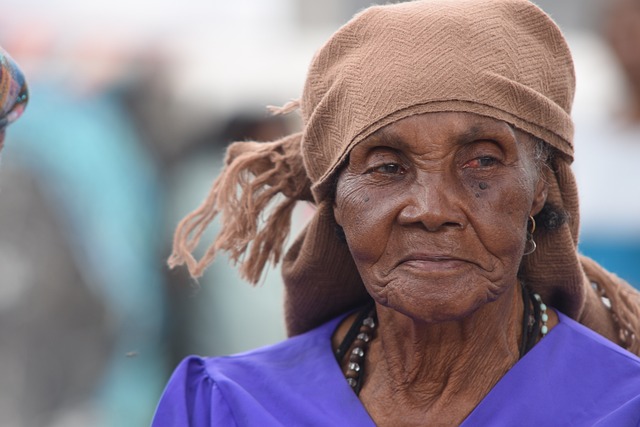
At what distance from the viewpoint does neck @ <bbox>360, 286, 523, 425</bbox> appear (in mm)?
3557

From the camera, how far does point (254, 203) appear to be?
3.94 m

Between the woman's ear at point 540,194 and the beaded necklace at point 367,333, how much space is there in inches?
11.4

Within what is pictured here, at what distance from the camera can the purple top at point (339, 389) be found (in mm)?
3387

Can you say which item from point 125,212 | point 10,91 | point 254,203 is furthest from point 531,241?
point 125,212

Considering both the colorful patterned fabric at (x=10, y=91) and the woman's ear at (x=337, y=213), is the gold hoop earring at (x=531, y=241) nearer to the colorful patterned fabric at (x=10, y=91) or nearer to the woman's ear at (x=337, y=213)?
the woman's ear at (x=337, y=213)

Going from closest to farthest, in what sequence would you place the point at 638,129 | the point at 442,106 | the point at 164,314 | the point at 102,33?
the point at 442,106 → the point at 638,129 → the point at 164,314 → the point at 102,33

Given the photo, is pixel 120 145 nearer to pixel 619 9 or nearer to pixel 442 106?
pixel 619 9

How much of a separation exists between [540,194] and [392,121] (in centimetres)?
48

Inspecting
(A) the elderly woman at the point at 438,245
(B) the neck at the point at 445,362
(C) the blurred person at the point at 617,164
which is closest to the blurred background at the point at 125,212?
(C) the blurred person at the point at 617,164

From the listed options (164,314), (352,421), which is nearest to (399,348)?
(352,421)

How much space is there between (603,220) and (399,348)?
3.09 metres

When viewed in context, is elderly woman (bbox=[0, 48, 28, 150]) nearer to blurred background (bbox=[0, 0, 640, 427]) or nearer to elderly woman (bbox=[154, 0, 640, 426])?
elderly woman (bbox=[154, 0, 640, 426])

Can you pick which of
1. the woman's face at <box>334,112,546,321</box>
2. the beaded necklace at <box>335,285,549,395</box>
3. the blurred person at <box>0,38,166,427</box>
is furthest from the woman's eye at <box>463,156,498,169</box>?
the blurred person at <box>0,38,166,427</box>

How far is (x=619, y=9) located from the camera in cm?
664
